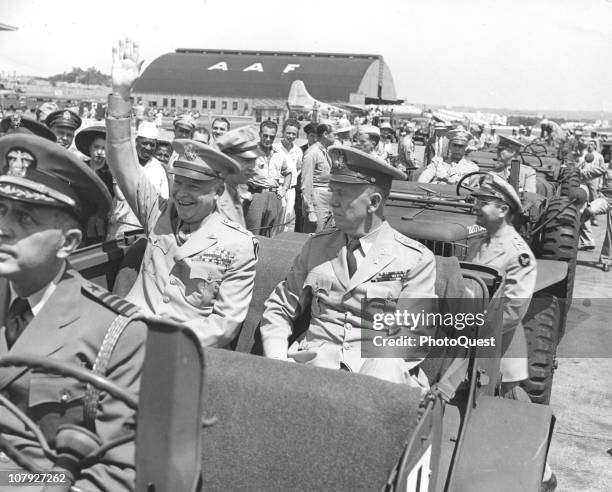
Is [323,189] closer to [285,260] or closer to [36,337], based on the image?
[285,260]

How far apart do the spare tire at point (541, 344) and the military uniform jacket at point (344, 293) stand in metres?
1.74

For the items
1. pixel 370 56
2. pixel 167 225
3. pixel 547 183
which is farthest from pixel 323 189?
pixel 370 56

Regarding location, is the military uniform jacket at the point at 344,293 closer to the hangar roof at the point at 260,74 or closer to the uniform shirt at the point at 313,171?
the uniform shirt at the point at 313,171

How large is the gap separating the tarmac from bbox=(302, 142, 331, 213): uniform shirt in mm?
3179

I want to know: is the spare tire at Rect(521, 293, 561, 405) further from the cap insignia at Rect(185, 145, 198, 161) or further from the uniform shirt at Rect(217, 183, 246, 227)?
the cap insignia at Rect(185, 145, 198, 161)

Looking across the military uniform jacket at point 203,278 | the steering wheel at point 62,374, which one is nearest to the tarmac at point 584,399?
the military uniform jacket at point 203,278

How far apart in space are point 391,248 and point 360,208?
0.23m

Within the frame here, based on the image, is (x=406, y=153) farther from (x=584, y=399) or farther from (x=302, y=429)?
(x=302, y=429)

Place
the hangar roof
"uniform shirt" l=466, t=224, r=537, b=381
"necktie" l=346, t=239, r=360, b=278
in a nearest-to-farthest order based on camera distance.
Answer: "necktie" l=346, t=239, r=360, b=278 < "uniform shirt" l=466, t=224, r=537, b=381 < the hangar roof

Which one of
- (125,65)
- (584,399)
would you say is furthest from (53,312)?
(584,399)

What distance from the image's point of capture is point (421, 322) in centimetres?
338

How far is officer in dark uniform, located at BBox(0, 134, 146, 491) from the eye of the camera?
1.94 m

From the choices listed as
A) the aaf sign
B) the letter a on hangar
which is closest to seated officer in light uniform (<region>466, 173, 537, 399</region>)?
the aaf sign

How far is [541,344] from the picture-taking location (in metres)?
4.96
